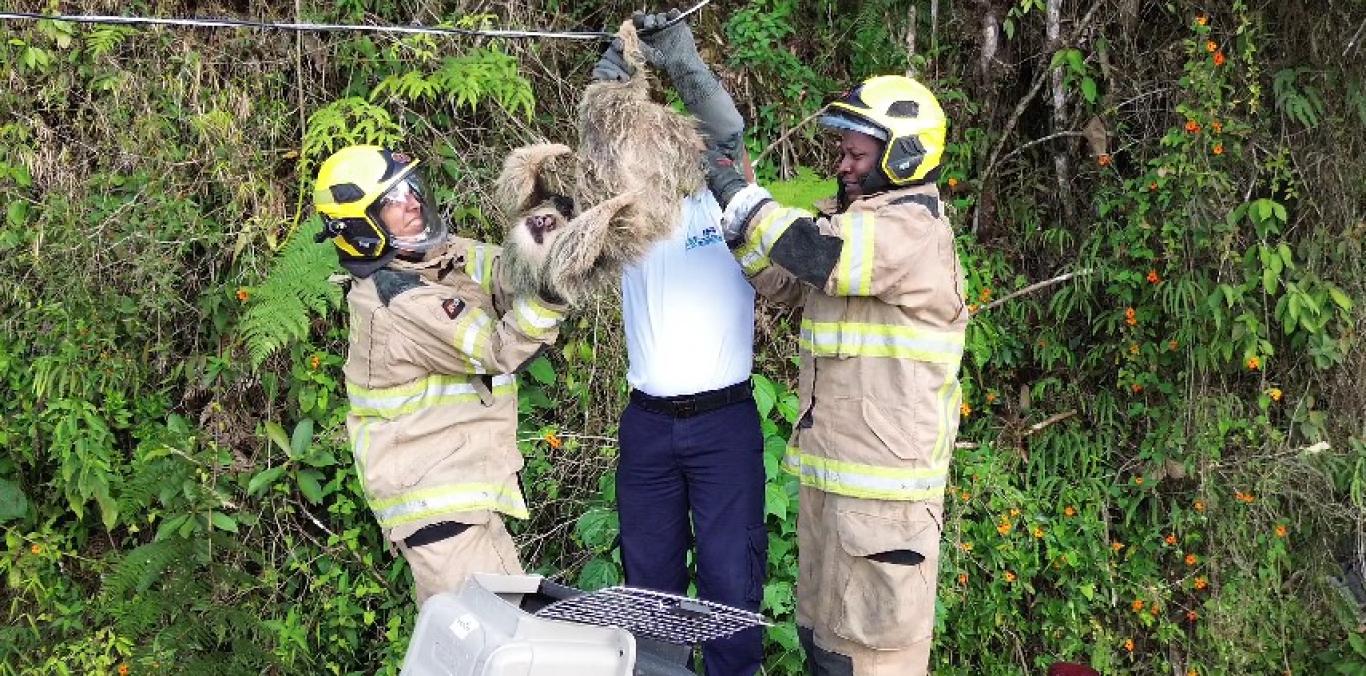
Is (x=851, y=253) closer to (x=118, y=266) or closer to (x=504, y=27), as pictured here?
(x=504, y=27)

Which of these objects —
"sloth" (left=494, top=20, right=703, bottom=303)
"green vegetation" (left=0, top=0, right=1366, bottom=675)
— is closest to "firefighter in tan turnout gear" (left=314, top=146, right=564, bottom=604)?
"sloth" (left=494, top=20, right=703, bottom=303)

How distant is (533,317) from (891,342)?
1123 mm

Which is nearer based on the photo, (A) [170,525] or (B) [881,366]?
(B) [881,366]

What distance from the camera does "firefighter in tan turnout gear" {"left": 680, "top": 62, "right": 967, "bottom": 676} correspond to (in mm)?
3721

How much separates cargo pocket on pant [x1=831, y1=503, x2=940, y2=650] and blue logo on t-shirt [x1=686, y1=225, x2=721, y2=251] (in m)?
1.01

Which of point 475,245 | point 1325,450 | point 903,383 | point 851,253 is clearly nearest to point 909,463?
point 903,383

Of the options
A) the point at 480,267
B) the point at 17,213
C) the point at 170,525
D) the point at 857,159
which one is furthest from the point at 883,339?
the point at 17,213

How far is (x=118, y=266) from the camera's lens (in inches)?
231

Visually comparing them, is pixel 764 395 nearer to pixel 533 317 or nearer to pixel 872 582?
pixel 872 582

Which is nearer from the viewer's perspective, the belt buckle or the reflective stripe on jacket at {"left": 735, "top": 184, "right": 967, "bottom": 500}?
the reflective stripe on jacket at {"left": 735, "top": 184, "right": 967, "bottom": 500}

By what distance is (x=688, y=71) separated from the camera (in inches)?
155

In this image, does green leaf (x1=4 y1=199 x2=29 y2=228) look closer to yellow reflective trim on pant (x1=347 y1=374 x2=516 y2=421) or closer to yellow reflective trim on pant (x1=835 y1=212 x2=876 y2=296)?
yellow reflective trim on pant (x1=347 y1=374 x2=516 y2=421)

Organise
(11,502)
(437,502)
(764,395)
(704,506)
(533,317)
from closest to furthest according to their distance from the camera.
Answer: (533,317), (437,502), (704,506), (764,395), (11,502)

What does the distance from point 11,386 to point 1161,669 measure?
552cm
